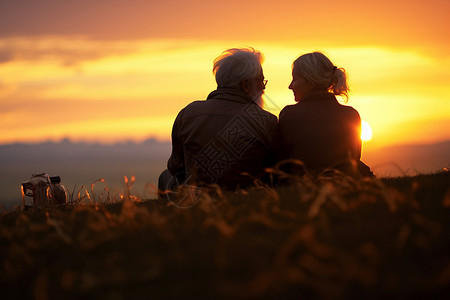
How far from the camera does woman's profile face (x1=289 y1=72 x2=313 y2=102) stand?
615 cm

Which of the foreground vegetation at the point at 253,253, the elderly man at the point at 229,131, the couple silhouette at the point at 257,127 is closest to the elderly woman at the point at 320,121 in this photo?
the couple silhouette at the point at 257,127

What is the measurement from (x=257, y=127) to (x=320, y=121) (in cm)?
79

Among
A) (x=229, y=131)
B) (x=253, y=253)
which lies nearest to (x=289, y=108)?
(x=229, y=131)

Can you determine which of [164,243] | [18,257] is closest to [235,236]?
[164,243]

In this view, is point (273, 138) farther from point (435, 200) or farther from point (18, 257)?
point (18, 257)

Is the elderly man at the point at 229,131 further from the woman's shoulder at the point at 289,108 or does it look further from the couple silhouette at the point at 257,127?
the woman's shoulder at the point at 289,108

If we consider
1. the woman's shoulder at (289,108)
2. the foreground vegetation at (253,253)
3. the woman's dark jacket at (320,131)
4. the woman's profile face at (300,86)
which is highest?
the woman's profile face at (300,86)

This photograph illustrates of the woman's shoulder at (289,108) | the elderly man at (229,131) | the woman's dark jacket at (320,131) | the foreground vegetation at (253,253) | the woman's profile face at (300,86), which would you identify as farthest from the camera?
the woman's profile face at (300,86)

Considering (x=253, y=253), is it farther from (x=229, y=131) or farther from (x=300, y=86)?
(x=300, y=86)

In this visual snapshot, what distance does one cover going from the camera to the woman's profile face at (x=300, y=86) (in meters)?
6.15

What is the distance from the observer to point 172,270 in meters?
2.49

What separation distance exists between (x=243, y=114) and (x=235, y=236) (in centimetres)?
326

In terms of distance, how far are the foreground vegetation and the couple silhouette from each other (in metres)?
1.85

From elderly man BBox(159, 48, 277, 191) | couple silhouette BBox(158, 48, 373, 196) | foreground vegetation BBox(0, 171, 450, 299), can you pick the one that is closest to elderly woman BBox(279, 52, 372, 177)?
couple silhouette BBox(158, 48, 373, 196)
